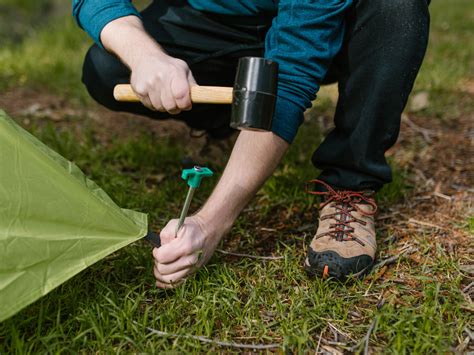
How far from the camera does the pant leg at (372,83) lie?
5.65 ft

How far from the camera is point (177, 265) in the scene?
1536 mm

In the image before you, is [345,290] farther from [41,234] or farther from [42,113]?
[42,113]

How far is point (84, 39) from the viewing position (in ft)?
16.4

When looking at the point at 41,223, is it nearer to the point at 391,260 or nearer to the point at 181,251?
the point at 181,251

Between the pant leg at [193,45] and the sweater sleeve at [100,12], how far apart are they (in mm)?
403

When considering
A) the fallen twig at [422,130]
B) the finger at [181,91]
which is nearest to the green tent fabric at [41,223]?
the finger at [181,91]

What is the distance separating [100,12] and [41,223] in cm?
69

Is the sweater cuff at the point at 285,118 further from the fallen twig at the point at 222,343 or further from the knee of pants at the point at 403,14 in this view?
the fallen twig at the point at 222,343

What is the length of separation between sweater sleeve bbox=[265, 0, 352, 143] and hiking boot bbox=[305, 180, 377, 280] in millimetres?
332

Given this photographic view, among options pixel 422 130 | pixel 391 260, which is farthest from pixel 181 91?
pixel 422 130

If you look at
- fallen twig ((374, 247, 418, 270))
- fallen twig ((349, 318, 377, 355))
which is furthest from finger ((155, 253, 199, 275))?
fallen twig ((374, 247, 418, 270))

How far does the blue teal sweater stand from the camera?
5.41ft

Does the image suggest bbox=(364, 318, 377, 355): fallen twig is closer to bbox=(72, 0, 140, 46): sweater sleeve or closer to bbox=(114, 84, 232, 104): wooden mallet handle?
bbox=(114, 84, 232, 104): wooden mallet handle

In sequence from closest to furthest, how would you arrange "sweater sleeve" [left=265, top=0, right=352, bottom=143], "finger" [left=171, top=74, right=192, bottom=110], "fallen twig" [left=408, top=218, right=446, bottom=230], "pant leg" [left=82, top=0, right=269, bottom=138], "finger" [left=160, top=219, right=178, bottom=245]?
"finger" [left=171, top=74, right=192, bottom=110], "finger" [left=160, top=219, right=178, bottom=245], "sweater sleeve" [left=265, top=0, right=352, bottom=143], "fallen twig" [left=408, top=218, right=446, bottom=230], "pant leg" [left=82, top=0, right=269, bottom=138]
